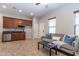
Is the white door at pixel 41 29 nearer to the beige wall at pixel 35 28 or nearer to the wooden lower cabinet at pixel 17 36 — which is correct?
the beige wall at pixel 35 28

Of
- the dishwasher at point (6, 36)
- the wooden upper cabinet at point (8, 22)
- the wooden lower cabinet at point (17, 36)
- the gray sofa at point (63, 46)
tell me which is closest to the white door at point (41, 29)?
the gray sofa at point (63, 46)

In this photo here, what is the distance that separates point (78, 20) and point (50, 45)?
872 mm

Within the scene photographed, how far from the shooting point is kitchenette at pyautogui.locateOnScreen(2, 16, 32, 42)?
216 cm

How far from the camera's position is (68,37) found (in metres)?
1.89

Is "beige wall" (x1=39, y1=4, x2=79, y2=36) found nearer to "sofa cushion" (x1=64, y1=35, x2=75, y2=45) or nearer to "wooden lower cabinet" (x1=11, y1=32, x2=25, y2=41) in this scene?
"sofa cushion" (x1=64, y1=35, x2=75, y2=45)

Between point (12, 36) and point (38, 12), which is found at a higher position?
point (38, 12)

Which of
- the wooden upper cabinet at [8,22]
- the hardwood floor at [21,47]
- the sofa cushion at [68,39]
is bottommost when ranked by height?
the hardwood floor at [21,47]

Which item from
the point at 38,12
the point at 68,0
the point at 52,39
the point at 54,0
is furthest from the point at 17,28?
the point at 68,0

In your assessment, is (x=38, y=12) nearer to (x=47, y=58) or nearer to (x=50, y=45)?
(x=50, y=45)

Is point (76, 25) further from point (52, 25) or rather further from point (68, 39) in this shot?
point (52, 25)

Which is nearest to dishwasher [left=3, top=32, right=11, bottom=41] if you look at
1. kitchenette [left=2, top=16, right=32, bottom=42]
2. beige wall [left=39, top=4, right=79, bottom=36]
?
kitchenette [left=2, top=16, right=32, bottom=42]

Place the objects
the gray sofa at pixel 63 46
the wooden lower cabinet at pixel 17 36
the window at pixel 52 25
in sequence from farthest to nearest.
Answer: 1. the wooden lower cabinet at pixel 17 36
2. the window at pixel 52 25
3. the gray sofa at pixel 63 46

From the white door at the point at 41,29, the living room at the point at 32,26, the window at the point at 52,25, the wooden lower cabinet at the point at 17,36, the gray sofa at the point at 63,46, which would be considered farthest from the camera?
the wooden lower cabinet at the point at 17,36

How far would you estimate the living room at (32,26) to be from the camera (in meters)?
1.86
